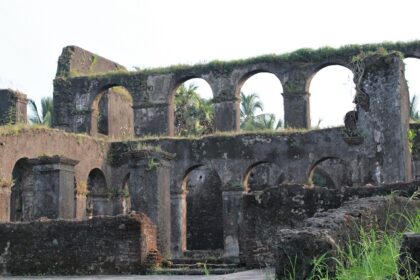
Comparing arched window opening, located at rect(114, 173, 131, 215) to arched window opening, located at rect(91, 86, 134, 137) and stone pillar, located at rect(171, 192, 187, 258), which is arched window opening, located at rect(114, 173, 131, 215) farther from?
arched window opening, located at rect(91, 86, 134, 137)

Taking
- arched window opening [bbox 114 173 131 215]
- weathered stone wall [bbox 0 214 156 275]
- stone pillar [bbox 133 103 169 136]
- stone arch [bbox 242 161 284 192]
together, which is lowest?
weathered stone wall [bbox 0 214 156 275]

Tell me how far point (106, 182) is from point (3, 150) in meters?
4.63

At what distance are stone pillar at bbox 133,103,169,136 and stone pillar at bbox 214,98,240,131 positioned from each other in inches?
62.8

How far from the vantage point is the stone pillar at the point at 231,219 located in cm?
2034

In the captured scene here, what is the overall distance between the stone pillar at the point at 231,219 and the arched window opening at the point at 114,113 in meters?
7.34

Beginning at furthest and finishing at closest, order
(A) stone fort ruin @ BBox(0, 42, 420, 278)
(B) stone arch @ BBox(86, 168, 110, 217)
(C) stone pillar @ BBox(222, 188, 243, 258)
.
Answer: (B) stone arch @ BBox(86, 168, 110, 217), (C) stone pillar @ BBox(222, 188, 243, 258), (A) stone fort ruin @ BBox(0, 42, 420, 278)

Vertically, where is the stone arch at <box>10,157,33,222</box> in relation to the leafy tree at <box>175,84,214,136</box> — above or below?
below

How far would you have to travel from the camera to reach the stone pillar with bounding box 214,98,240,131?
23.2 meters

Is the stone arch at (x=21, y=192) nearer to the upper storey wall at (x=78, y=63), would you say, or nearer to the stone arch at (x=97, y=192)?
the stone arch at (x=97, y=192)

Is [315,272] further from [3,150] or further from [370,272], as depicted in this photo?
[3,150]

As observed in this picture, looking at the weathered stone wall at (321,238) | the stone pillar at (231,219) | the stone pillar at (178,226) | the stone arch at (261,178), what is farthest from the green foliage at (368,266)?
the stone arch at (261,178)

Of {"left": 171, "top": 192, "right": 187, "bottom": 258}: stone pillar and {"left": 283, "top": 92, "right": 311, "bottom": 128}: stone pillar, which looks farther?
{"left": 283, "top": 92, "right": 311, "bottom": 128}: stone pillar

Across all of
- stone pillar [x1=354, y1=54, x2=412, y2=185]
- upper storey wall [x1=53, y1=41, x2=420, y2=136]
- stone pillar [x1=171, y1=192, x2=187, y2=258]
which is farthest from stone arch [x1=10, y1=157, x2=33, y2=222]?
stone pillar [x1=354, y1=54, x2=412, y2=185]

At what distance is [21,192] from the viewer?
19703 millimetres
